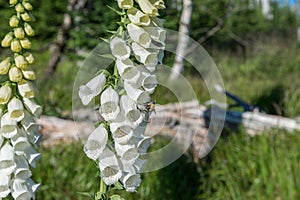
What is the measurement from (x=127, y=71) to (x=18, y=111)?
0.34 metres

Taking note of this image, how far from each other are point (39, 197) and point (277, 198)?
1.35 metres

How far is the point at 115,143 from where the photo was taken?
1343 millimetres

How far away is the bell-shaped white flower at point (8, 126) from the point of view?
1.40 metres

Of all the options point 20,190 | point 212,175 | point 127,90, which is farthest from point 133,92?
point 212,175

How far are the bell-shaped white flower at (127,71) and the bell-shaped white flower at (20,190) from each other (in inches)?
17.7

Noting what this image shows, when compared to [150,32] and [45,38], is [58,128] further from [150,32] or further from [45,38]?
[45,38]

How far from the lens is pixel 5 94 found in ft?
4.53

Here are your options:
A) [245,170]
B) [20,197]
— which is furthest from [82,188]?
[20,197]

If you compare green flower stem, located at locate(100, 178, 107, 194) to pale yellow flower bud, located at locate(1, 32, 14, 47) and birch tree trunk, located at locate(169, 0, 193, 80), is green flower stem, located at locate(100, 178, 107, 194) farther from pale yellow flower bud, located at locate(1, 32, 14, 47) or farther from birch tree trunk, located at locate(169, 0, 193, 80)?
birch tree trunk, located at locate(169, 0, 193, 80)

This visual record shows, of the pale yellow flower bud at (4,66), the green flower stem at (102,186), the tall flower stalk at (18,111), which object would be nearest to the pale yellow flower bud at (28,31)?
the tall flower stalk at (18,111)

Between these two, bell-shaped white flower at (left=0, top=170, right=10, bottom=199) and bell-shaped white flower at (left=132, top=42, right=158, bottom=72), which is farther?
bell-shaped white flower at (left=0, top=170, right=10, bottom=199)

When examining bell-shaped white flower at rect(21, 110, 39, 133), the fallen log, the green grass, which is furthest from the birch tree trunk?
bell-shaped white flower at rect(21, 110, 39, 133)

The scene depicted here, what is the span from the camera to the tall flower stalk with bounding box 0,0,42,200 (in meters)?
1.39

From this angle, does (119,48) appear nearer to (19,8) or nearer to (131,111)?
(131,111)
